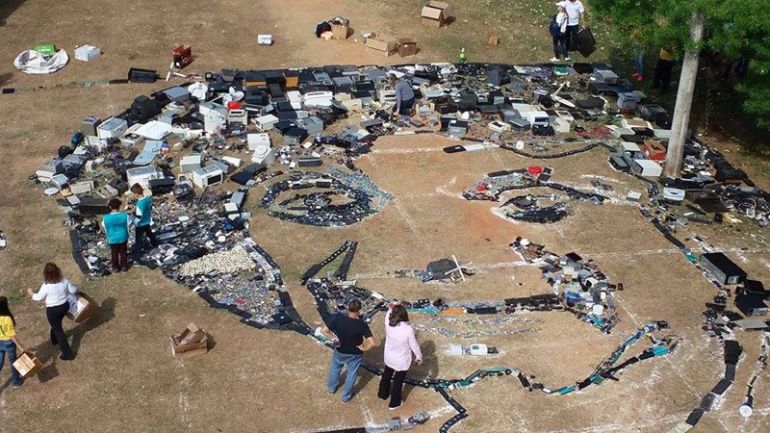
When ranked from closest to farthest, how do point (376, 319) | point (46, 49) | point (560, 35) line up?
point (376, 319) → point (46, 49) → point (560, 35)

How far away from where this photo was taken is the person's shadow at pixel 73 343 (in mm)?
12932

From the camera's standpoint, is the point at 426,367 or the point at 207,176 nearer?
the point at 426,367

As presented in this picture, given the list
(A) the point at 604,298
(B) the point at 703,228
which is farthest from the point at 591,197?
(A) the point at 604,298

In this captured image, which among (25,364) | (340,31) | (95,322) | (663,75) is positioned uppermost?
(340,31)

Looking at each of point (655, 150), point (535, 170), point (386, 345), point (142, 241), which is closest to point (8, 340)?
point (142, 241)

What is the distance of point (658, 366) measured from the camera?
44.8 feet

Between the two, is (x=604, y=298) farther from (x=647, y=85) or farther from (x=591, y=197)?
(x=647, y=85)

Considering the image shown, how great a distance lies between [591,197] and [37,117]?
44.8 feet

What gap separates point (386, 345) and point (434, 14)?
678 inches

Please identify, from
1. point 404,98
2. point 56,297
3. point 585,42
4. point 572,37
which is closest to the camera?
point 56,297

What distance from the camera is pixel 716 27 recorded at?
667 inches

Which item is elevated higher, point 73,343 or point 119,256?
Answer: point 119,256

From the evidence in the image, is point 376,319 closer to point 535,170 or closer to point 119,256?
point 119,256

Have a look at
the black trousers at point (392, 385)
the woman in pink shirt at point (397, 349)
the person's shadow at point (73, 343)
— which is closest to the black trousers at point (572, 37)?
the black trousers at point (392, 385)
